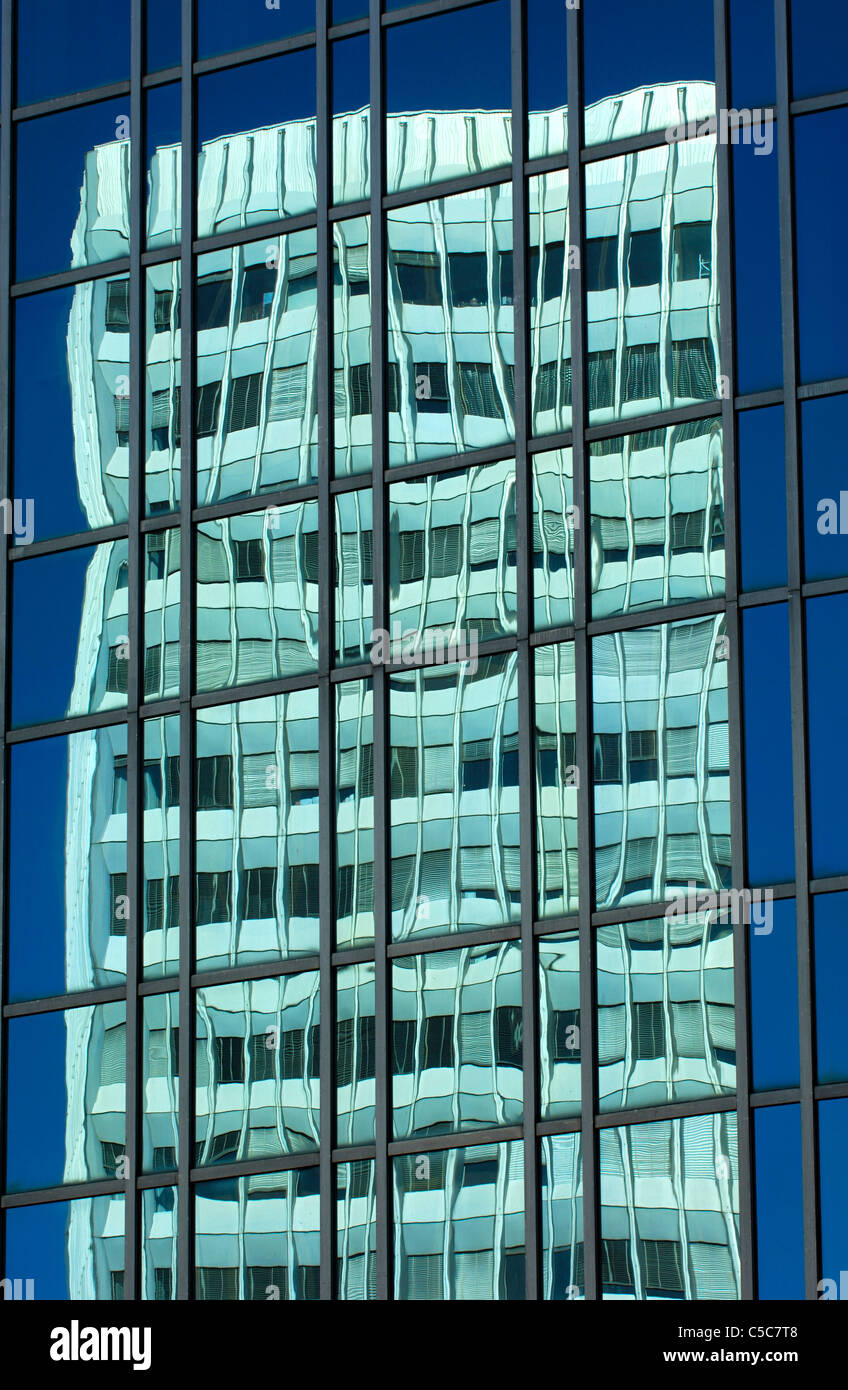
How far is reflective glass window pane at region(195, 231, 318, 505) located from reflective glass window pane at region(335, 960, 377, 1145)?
16.3 ft

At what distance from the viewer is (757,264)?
21.2 meters

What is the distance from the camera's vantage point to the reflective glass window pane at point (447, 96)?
73.2ft

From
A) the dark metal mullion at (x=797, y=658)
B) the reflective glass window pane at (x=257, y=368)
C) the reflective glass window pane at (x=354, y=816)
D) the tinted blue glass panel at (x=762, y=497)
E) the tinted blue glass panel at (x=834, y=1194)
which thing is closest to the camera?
the tinted blue glass panel at (x=834, y=1194)

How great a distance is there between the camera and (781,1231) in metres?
19.6

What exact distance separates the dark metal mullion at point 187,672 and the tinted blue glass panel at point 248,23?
0.16 meters

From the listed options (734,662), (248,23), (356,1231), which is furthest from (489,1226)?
(248,23)

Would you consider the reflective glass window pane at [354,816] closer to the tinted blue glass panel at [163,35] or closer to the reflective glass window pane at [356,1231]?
the reflective glass window pane at [356,1231]

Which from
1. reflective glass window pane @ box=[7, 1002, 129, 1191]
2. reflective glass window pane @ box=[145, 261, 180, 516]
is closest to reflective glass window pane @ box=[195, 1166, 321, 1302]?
reflective glass window pane @ box=[7, 1002, 129, 1191]

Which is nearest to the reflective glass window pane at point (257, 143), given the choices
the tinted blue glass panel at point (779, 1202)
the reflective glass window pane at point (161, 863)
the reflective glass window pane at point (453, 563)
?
the reflective glass window pane at point (453, 563)

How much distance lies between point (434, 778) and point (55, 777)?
4.04 metres

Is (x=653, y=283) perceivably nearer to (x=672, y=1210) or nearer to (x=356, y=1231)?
(x=672, y=1210)

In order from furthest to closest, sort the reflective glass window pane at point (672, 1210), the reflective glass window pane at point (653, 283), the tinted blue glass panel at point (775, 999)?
the reflective glass window pane at point (653, 283) < the tinted blue glass panel at point (775, 999) < the reflective glass window pane at point (672, 1210)
